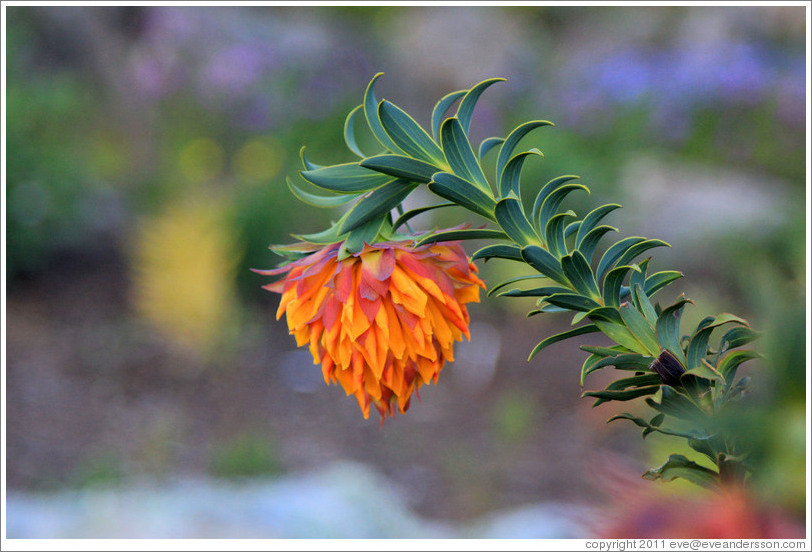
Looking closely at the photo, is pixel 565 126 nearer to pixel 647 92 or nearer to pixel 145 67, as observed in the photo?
pixel 647 92

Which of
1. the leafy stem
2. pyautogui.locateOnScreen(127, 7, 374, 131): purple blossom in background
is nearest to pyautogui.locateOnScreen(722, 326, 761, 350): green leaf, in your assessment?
the leafy stem

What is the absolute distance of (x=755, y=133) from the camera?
12.9ft

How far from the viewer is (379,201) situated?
478mm

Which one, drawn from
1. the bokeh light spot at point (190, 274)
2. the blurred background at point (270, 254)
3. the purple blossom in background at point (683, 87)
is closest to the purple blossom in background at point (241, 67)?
the blurred background at point (270, 254)

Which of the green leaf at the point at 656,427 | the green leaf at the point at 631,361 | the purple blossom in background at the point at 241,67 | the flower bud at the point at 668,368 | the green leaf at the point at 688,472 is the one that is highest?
the purple blossom in background at the point at 241,67

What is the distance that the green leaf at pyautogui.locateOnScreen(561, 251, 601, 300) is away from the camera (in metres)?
0.43

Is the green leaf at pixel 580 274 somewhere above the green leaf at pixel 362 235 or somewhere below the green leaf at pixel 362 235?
below

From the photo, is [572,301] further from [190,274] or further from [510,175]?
[190,274]

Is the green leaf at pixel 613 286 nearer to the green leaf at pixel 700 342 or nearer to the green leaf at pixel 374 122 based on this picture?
the green leaf at pixel 700 342

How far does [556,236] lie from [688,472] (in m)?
0.17

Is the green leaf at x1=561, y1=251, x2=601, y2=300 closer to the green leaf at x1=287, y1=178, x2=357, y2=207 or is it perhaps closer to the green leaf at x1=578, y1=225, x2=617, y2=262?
the green leaf at x1=578, y1=225, x2=617, y2=262

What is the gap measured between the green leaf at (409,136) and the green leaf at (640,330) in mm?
153

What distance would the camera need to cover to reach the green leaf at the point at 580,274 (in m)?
0.43

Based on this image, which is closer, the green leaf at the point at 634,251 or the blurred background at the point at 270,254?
the green leaf at the point at 634,251
